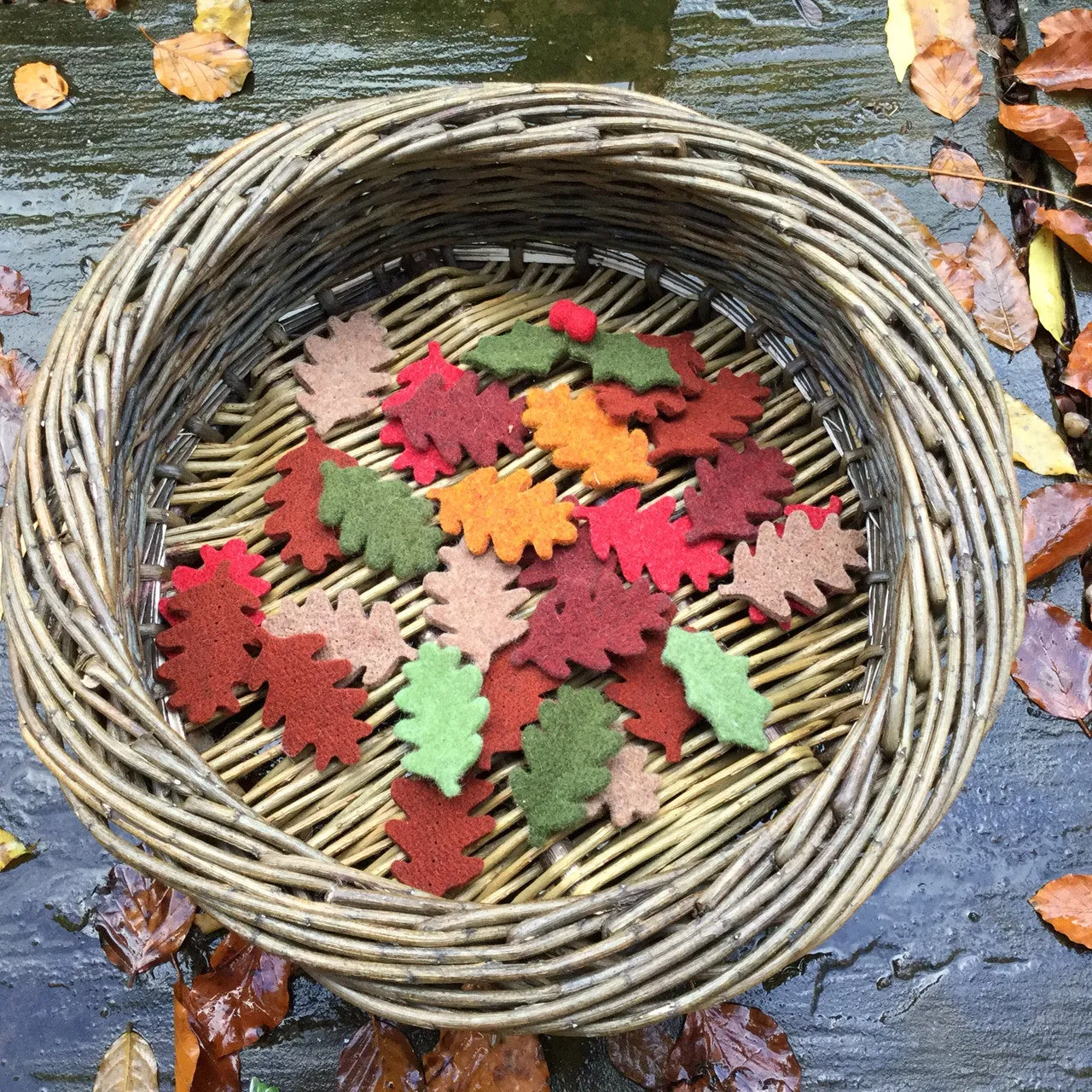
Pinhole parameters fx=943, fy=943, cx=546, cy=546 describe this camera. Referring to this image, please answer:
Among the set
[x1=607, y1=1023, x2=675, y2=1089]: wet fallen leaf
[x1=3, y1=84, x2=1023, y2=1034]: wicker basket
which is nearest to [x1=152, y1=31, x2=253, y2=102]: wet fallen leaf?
[x1=3, y1=84, x2=1023, y2=1034]: wicker basket

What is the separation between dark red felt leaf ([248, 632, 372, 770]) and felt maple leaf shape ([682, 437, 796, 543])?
0.37m

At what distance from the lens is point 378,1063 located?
79 cm

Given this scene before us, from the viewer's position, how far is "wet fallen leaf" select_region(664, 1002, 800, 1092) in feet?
2.59

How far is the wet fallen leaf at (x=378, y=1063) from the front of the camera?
2.59 feet

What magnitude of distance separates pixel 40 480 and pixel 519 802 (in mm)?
478

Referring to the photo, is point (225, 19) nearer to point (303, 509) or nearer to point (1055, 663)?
point (303, 509)

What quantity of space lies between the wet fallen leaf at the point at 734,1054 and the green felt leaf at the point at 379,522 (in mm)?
486

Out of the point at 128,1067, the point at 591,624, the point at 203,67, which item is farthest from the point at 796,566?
the point at 203,67

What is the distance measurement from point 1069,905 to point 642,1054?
0.40m

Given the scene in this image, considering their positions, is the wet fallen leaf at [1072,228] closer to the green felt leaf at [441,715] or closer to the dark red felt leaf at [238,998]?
the green felt leaf at [441,715]

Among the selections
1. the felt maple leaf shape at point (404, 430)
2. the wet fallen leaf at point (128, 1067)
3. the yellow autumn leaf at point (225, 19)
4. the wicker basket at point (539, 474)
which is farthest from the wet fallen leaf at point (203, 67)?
the wet fallen leaf at point (128, 1067)

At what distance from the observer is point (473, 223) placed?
3.41 ft

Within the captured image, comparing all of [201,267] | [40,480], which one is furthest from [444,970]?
[201,267]

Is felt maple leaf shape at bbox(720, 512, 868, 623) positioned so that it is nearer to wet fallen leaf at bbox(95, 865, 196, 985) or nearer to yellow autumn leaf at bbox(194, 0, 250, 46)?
wet fallen leaf at bbox(95, 865, 196, 985)
